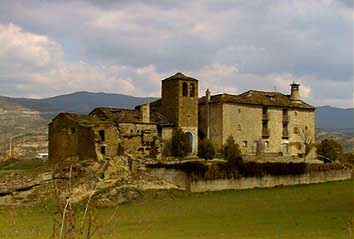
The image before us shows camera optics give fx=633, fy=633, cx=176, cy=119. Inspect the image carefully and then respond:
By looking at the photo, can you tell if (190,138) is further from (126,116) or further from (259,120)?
(259,120)

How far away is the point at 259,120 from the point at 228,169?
21466 mm

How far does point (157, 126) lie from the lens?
71.6 meters

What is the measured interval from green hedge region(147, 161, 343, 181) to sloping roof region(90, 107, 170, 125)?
10.9 metres

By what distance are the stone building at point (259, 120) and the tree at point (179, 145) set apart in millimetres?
5512

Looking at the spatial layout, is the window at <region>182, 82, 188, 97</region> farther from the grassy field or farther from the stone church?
the grassy field

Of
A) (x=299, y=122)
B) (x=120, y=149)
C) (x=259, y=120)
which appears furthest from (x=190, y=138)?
(x=299, y=122)

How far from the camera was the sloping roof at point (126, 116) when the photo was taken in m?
69.1

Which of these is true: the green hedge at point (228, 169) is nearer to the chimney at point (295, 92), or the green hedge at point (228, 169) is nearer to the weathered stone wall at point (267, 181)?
the weathered stone wall at point (267, 181)

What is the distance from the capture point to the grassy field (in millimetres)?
29312

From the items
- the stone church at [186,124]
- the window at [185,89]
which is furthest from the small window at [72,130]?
the window at [185,89]

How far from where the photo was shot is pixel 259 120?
80938 mm

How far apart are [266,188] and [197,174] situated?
7.14 meters

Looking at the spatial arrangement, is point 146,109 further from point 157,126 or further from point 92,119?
point 92,119

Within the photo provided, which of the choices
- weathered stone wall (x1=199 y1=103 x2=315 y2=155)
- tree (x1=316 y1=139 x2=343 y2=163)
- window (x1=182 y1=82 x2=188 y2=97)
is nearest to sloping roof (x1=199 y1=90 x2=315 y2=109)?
weathered stone wall (x1=199 y1=103 x2=315 y2=155)
